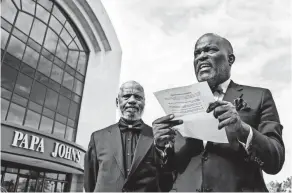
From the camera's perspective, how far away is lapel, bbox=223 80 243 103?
126 centimetres

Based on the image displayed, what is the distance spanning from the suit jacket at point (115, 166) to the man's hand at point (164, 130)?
33.1 inches

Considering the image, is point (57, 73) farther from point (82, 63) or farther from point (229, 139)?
point (229, 139)

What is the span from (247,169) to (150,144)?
1.26 metres

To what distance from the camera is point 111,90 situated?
52.7ft

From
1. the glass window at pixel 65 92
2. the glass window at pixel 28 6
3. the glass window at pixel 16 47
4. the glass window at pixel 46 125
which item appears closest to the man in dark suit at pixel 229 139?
the glass window at pixel 16 47

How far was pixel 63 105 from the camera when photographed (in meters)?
12.7

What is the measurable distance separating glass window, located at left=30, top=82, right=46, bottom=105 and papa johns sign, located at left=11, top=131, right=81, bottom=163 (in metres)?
2.25

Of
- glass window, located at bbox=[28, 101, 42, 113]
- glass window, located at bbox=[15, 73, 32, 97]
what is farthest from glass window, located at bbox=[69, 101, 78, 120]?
glass window, located at bbox=[15, 73, 32, 97]

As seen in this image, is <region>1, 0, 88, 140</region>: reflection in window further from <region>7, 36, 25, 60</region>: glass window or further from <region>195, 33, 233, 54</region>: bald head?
<region>195, 33, 233, 54</region>: bald head

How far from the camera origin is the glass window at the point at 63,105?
1243 centimetres

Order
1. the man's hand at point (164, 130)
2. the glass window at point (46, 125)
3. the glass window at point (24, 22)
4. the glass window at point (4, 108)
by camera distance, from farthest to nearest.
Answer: the glass window at point (46, 125), the glass window at point (24, 22), the glass window at point (4, 108), the man's hand at point (164, 130)

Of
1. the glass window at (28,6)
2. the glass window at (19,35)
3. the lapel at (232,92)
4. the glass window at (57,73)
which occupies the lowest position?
the lapel at (232,92)

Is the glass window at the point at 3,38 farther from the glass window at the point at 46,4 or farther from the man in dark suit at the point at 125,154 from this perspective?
the man in dark suit at the point at 125,154

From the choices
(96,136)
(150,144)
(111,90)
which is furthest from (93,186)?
(111,90)
